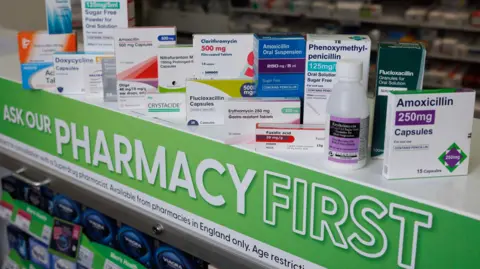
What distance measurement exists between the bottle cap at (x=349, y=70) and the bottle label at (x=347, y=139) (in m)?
0.10

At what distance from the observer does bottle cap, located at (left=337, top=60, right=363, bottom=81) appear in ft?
4.43

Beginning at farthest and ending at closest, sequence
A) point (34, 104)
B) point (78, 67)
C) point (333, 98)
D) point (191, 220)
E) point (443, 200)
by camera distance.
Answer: point (34, 104) → point (78, 67) → point (191, 220) → point (333, 98) → point (443, 200)

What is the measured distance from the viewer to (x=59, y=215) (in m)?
2.28

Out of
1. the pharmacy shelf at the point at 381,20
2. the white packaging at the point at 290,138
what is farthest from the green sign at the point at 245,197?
the pharmacy shelf at the point at 381,20

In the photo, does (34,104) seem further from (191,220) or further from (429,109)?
(429,109)

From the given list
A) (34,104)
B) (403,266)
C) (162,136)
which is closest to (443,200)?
(403,266)

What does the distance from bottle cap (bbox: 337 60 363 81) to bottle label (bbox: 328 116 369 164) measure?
98mm

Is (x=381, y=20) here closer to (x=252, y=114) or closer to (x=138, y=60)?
(x=138, y=60)

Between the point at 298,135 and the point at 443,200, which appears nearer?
the point at 443,200

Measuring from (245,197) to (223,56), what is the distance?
0.42 meters

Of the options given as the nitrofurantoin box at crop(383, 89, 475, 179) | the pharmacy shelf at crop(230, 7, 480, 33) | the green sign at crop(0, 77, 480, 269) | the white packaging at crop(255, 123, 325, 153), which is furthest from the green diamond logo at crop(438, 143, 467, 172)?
the pharmacy shelf at crop(230, 7, 480, 33)

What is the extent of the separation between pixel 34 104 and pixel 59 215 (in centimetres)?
44

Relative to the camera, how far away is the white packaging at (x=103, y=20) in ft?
6.38

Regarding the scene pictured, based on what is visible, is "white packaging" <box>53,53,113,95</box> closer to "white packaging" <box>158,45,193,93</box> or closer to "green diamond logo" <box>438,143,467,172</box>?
A: "white packaging" <box>158,45,193,93</box>
